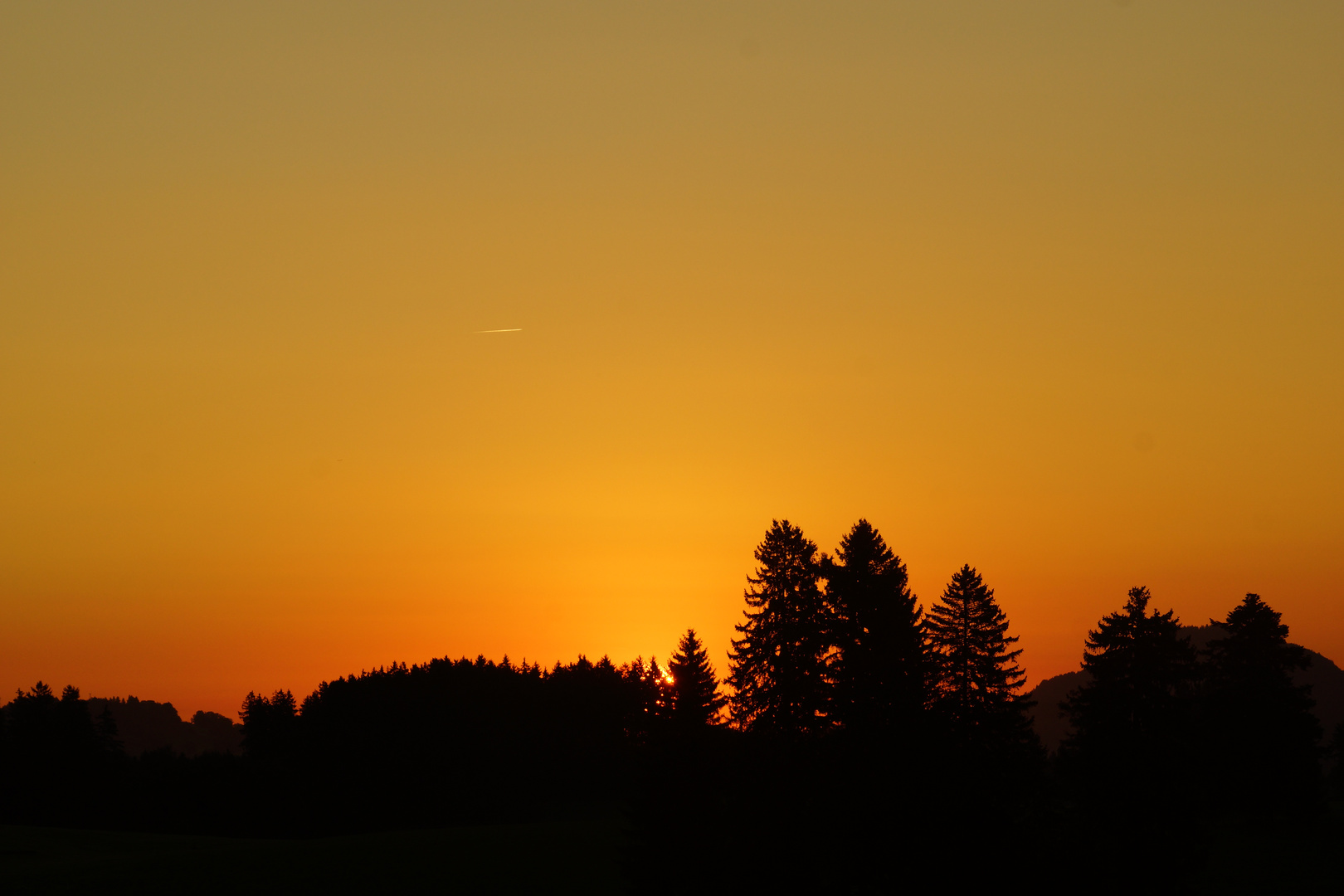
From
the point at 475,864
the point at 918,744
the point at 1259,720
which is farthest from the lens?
the point at 475,864

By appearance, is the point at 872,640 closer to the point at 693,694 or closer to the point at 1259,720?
the point at 693,694

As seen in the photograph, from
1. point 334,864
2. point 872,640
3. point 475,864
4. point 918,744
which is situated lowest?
point 475,864

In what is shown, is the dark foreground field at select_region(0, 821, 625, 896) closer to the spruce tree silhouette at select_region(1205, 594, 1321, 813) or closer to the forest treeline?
the forest treeline

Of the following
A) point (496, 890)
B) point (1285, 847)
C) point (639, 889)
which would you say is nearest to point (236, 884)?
point (496, 890)

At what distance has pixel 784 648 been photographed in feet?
163

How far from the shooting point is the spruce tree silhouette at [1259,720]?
68.8m

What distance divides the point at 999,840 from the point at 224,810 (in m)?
98.4

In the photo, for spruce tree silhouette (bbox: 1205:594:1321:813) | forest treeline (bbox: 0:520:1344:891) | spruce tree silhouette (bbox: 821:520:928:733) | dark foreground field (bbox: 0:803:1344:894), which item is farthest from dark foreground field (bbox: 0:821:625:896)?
spruce tree silhouette (bbox: 1205:594:1321:813)

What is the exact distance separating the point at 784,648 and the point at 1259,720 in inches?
1484

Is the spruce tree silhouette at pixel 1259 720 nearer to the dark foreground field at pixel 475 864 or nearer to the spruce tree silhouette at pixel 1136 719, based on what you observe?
the dark foreground field at pixel 475 864

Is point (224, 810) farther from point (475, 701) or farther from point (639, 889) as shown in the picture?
point (639, 889)

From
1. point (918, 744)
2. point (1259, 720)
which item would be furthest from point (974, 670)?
point (1259, 720)

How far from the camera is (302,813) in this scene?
122938 millimetres

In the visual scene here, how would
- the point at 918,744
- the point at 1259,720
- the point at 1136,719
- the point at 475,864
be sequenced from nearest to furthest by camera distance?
1. the point at 918,744
2. the point at 1136,719
3. the point at 1259,720
4. the point at 475,864
